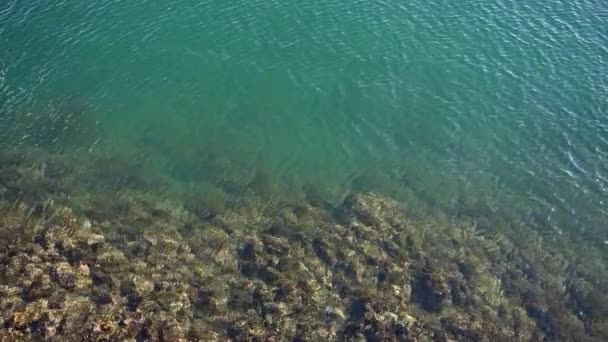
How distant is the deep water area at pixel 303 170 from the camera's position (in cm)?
3669

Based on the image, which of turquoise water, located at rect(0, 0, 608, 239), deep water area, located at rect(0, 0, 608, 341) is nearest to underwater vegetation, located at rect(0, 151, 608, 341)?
deep water area, located at rect(0, 0, 608, 341)

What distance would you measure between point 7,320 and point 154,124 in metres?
23.9

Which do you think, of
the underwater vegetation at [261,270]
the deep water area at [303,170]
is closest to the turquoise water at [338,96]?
the deep water area at [303,170]

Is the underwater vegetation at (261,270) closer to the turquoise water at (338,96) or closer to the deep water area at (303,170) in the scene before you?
the deep water area at (303,170)

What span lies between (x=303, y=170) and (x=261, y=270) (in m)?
12.5

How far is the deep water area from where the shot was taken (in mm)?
36688

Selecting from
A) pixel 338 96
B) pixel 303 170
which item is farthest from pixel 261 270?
pixel 338 96

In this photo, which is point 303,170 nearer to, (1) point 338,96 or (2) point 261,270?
(1) point 338,96

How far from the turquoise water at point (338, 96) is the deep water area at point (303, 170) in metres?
0.22

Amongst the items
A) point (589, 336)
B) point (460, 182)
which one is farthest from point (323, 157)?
point (589, 336)

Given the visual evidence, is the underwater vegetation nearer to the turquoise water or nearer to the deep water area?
the deep water area

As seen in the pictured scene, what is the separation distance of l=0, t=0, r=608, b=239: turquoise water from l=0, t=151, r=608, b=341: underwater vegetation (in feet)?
10.2

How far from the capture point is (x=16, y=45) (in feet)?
186

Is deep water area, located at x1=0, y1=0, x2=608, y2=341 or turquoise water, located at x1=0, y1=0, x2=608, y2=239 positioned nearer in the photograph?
deep water area, located at x1=0, y1=0, x2=608, y2=341
